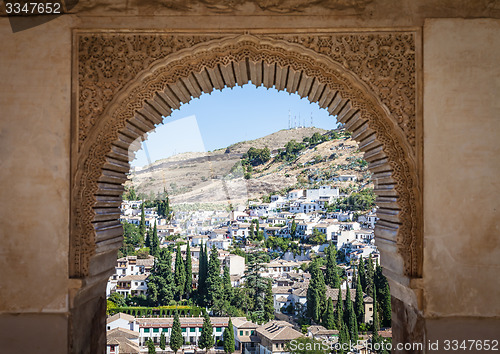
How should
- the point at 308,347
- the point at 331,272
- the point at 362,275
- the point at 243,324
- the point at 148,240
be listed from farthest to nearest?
1. the point at 148,240
2. the point at 331,272
3. the point at 243,324
4. the point at 362,275
5. the point at 308,347

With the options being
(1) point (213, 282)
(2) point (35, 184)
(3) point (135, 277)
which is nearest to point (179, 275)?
(1) point (213, 282)

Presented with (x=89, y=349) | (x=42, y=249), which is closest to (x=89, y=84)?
(x=42, y=249)

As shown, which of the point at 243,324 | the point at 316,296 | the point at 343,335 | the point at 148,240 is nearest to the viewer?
the point at 343,335

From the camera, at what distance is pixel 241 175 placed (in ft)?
90.9

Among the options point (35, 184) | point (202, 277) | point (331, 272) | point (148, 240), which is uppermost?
point (35, 184)

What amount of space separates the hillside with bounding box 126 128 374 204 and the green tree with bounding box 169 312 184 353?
732 centimetres

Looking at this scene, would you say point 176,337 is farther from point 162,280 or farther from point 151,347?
point 162,280

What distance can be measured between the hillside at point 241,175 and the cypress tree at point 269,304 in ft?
20.0

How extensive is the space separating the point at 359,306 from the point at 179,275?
31.8 feet

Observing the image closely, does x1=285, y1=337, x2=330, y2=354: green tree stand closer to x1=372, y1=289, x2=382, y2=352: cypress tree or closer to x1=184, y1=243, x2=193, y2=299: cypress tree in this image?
x1=372, y1=289, x2=382, y2=352: cypress tree

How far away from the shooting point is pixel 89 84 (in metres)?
2.74

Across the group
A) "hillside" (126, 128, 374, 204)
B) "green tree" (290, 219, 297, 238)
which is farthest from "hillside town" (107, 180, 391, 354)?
"hillside" (126, 128, 374, 204)

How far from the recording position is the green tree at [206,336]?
19.5m

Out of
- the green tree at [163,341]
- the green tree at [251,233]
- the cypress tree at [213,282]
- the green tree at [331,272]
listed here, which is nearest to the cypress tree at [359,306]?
the green tree at [331,272]
